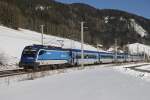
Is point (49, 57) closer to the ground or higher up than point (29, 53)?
closer to the ground

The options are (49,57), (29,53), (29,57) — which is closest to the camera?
(29,57)

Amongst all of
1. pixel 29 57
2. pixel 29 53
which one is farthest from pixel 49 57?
pixel 29 57

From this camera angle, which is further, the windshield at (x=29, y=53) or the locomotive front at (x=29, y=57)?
the windshield at (x=29, y=53)

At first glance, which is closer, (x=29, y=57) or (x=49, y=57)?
(x=29, y=57)

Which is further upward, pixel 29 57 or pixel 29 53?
pixel 29 53

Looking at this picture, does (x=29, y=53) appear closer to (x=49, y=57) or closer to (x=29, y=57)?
(x=29, y=57)

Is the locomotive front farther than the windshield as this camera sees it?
No

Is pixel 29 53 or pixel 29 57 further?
pixel 29 53

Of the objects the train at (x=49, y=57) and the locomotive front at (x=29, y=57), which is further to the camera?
the train at (x=49, y=57)

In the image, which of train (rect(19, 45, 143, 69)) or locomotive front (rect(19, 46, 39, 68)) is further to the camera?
train (rect(19, 45, 143, 69))

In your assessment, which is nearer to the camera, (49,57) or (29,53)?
(29,53)

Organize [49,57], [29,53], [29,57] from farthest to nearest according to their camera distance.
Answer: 1. [49,57]
2. [29,53]
3. [29,57]

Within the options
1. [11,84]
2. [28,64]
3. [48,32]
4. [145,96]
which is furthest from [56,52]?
[48,32]

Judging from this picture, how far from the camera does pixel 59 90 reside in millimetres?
22422
